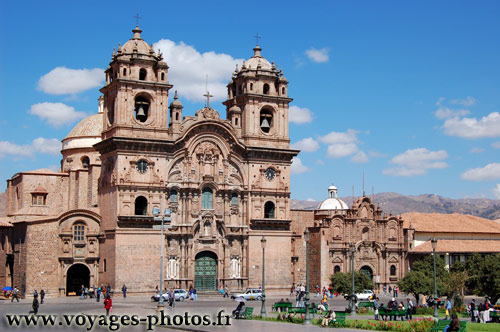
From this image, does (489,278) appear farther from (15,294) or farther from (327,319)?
(15,294)

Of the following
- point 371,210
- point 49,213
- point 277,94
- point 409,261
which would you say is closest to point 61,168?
point 49,213

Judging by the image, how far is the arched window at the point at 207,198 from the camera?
63.0 metres

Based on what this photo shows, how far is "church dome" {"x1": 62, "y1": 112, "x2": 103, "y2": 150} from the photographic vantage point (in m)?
71.4

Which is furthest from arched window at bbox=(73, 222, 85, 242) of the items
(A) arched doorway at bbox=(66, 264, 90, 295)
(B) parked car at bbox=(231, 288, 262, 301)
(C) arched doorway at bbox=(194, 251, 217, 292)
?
(B) parked car at bbox=(231, 288, 262, 301)

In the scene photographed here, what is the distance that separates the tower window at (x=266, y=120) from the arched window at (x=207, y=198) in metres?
7.98

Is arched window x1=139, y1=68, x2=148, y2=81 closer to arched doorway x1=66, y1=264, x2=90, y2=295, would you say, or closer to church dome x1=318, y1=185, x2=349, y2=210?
arched doorway x1=66, y1=264, x2=90, y2=295

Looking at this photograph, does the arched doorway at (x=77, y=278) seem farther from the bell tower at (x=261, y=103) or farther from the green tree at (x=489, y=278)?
the green tree at (x=489, y=278)

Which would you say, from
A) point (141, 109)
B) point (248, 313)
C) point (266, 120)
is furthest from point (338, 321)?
point (266, 120)

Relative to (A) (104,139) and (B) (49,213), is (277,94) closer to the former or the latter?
(A) (104,139)

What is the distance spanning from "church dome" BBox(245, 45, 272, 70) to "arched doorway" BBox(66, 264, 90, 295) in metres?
22.5

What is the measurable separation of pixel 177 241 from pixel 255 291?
7407 mm

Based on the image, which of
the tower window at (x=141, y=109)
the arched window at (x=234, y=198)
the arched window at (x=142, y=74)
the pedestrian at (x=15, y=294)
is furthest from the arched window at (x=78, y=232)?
the arched window at (x=142, y=74)

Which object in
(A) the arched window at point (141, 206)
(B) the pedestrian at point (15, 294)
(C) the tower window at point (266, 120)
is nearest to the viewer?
(B) the pedestrian at point (15, 294)

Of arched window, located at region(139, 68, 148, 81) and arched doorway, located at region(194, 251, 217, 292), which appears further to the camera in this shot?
arched doorway, located at region(194, 251, 217, 292)
